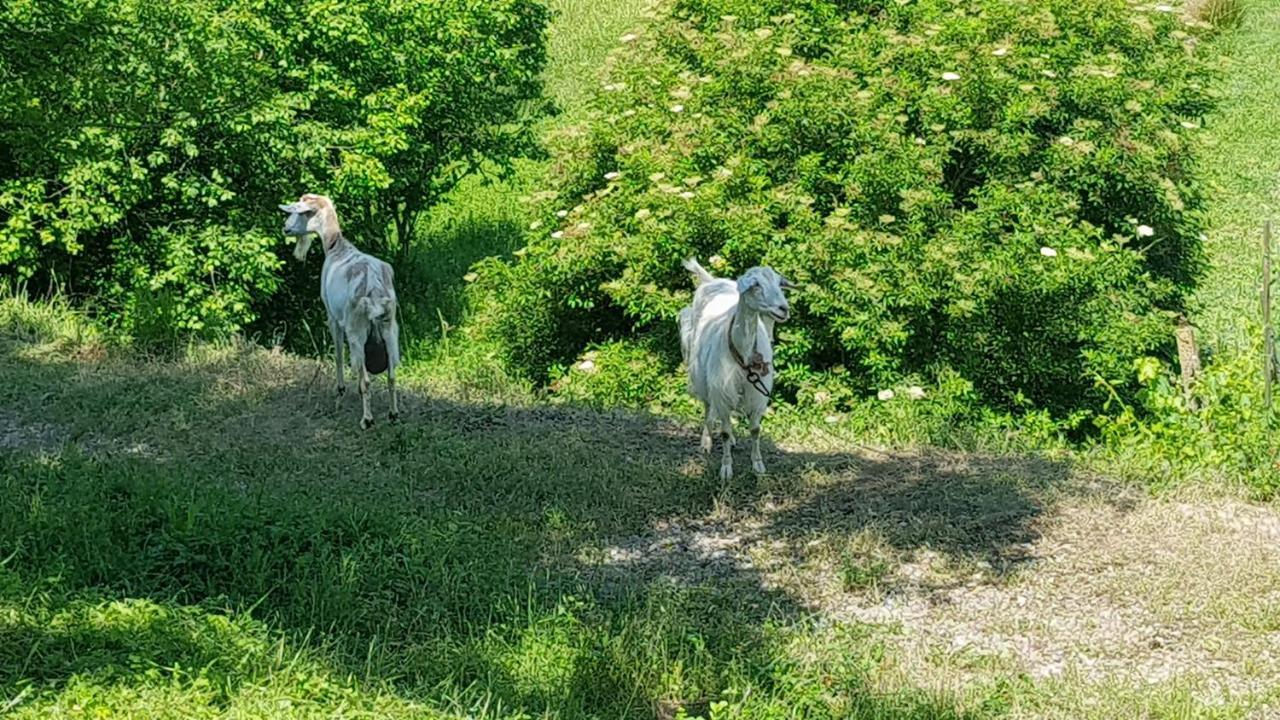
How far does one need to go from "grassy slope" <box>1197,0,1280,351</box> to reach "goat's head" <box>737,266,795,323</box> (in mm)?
7429

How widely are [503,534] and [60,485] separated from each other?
2.29 meters

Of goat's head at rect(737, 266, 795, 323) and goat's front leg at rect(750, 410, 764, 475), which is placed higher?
goat's head at rect(737, 266, 795, 323)

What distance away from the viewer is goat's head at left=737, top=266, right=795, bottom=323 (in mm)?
7738

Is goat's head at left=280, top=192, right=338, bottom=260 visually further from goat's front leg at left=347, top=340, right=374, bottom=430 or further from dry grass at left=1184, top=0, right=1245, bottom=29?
dry grass at left=1184, top=0, right=1245, bottom=29

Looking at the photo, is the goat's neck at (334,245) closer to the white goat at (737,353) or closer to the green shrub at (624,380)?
the green shrub at (624,380)

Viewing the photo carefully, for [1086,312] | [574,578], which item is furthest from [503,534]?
[1086,312]

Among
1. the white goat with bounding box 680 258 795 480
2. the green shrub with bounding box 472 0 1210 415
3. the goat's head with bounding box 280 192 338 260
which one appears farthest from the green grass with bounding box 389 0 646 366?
the white goat with bounding box 680 258 795 480

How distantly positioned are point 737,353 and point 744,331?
155 mm

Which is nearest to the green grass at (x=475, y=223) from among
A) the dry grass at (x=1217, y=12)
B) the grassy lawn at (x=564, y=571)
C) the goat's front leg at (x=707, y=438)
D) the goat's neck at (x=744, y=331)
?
the grassy lawn at (x=564, y=571)

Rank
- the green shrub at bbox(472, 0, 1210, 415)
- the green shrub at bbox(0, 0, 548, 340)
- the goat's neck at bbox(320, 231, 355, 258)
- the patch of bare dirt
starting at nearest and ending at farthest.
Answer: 1. the patch of bare dirt
2. the goat's neck at bbox(320, 231, 355, 258)
3. the green shrub at bbox(472, 0, 1210, 415)
4. the green shrub at bbox(0, 0, 548, 340)

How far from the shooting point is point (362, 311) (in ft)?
30.1

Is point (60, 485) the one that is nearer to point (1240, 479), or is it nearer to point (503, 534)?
point (503, 534)

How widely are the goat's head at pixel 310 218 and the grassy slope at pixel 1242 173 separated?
26.9 feet

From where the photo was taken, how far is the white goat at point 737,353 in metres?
7.80
